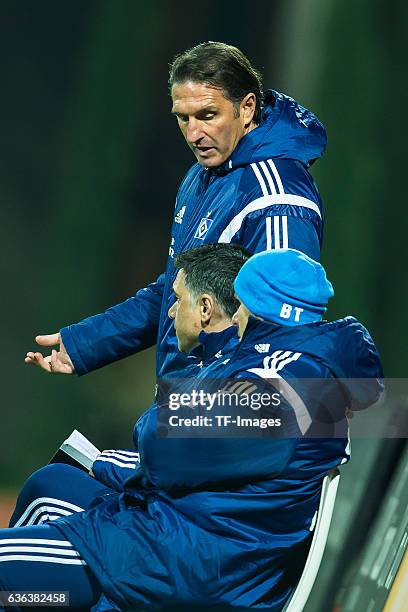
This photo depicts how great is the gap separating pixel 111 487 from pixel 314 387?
48 cm

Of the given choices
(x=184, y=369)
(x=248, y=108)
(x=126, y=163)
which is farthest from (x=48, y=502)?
(x=126, y=163)

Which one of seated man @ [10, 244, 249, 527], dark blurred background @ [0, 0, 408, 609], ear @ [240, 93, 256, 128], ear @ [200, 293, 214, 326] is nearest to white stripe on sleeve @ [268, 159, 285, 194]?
ear @ [240, 93, 256, 128]

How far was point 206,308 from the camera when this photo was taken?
1.55 m

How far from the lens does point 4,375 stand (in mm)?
4191

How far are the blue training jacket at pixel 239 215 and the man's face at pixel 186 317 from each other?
0.92ft

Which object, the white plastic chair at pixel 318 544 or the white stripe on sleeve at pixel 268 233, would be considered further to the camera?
the white stripe on sleeve at pixel 268 233

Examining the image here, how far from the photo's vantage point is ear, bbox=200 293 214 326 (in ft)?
5.07

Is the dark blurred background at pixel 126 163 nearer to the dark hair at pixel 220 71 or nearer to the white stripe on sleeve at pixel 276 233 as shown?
the dark hair at pixel 220 71

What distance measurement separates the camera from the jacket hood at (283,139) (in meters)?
1.97

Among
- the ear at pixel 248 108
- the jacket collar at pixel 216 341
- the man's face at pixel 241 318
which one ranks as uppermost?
the ear at pixel 248 108

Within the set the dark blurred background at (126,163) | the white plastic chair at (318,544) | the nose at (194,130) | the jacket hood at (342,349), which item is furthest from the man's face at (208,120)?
the dark blurred background at (126,163)

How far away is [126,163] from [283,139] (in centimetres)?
228

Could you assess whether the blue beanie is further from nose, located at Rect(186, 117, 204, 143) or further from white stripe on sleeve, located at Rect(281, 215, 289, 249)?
nose, located at Rect(186, 117, 204, 143)

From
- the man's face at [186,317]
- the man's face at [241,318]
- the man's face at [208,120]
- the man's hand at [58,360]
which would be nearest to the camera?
the man's face at [241,318]
